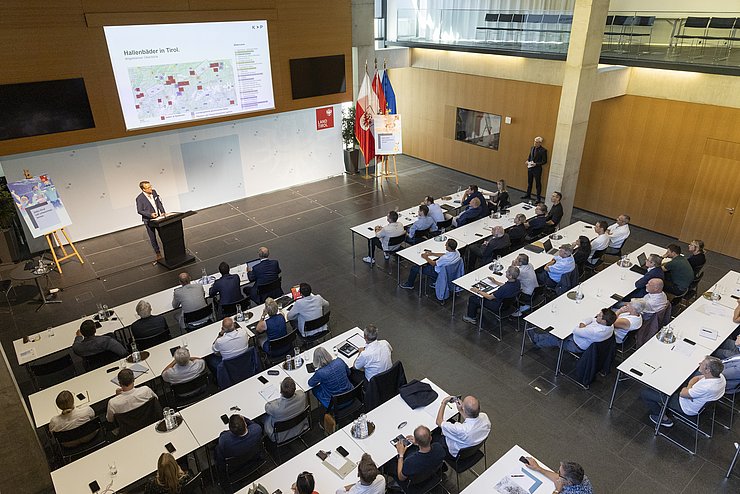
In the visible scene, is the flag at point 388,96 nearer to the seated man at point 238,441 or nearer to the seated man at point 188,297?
the seated man at point 188,297

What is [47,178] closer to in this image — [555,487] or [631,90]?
[555,487]

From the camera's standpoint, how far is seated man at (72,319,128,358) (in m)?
6.68

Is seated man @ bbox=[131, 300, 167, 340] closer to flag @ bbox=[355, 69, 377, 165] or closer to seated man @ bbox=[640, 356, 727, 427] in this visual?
seated man @ bbox=[640, 356, 727, 427]

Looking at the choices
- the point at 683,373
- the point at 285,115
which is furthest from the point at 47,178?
the point at 683,373

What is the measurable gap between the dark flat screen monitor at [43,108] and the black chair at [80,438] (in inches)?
235

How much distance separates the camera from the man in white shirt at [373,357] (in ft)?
20.5

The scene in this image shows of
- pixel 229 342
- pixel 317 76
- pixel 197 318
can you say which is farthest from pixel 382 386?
pixel 317 76

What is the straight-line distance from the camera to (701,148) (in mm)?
10875

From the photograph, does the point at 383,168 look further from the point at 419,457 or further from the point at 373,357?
the point at 419,457

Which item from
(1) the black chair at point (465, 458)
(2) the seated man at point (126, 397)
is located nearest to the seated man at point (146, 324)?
(2) the seated man at point (126, 397)

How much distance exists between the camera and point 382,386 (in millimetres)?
6180

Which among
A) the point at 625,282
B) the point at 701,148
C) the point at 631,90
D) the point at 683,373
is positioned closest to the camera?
the point at 683,373

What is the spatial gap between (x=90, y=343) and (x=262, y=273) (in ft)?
9.04

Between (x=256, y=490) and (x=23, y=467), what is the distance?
321 centimetres
